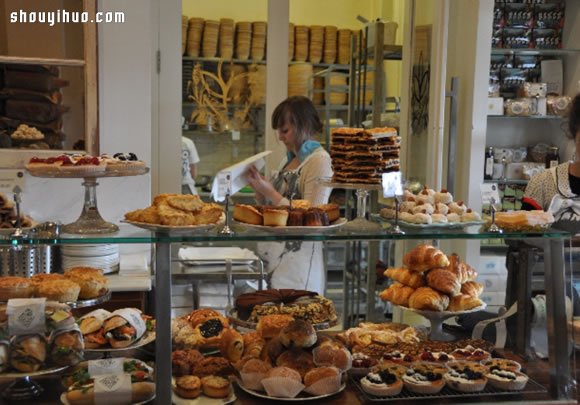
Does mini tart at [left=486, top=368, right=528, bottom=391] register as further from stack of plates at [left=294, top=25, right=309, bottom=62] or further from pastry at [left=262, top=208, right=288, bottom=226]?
stack of plates at [left=294, top=25, right=309, bottom=62]

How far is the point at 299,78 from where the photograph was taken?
203 inches

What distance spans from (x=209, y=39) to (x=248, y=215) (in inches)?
132

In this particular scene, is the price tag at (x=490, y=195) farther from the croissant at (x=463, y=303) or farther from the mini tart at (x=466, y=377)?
the mini tart at (x=466, y=377)

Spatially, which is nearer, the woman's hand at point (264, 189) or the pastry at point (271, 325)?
the pastry at point (271, 325)

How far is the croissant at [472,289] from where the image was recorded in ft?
6.41

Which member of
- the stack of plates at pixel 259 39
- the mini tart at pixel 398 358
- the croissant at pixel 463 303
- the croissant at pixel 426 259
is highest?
the stack of plates at pixel 259 39

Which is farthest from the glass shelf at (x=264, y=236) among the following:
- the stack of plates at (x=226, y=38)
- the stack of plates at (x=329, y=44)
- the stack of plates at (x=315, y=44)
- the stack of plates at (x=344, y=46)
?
the stack of plates at (x=344, y=46)

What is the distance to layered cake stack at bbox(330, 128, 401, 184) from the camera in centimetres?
189

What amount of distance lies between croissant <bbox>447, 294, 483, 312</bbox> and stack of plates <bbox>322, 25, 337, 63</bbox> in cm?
393

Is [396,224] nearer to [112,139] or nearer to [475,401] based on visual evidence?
[475,401]

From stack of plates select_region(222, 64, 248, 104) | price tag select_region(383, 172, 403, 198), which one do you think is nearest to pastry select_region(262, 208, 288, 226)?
price tag select_region(383, 172, 403, 198)

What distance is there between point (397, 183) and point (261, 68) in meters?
3.05

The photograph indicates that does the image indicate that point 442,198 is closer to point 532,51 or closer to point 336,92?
point 532,51

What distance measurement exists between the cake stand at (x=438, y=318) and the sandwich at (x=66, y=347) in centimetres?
94
